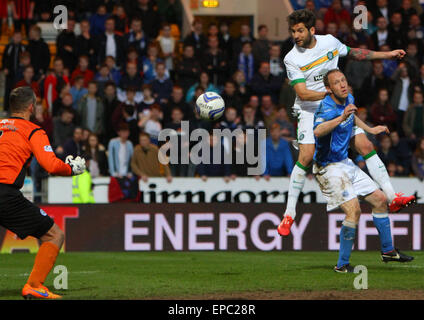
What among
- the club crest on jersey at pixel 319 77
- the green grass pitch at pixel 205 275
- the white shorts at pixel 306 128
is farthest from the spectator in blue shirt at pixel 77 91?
the club crest on jersey at pixel 319 77

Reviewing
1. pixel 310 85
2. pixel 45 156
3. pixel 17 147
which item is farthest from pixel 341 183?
pixel 17 147

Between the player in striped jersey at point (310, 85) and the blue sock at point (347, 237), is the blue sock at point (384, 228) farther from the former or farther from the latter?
the blue sock at point (347, 237)

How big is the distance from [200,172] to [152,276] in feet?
21.7

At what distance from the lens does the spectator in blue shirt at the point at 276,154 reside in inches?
712

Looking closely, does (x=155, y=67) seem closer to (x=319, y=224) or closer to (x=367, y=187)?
(x=319, y=224)

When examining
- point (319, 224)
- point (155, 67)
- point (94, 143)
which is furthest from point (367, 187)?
point (155, 67)

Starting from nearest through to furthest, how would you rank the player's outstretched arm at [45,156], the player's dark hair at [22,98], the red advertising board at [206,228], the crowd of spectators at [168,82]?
the player's outstretched arm at [45,156]
the player's dark hair at [22,98]
the red advertising board at [206,228]
the crowd of spectators at [168,82]

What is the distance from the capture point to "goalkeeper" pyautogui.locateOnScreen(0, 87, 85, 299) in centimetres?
915

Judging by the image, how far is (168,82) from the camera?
20.0m

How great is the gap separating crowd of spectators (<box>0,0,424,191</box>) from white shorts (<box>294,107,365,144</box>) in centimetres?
590

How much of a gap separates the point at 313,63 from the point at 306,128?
83cm

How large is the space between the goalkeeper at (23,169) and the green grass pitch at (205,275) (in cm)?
46

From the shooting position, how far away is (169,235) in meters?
16.4

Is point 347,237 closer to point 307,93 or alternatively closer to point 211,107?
point 307,93
